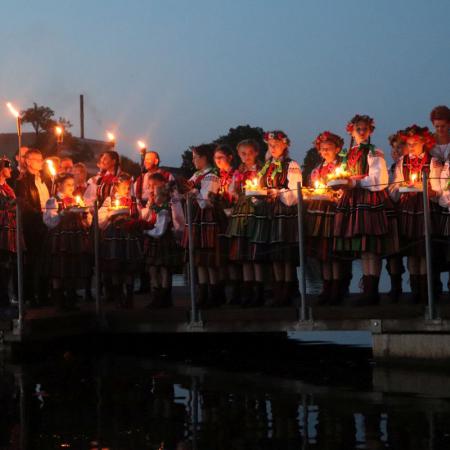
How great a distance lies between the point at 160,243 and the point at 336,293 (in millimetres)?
2265

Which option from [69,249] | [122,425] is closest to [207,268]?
[69,249]

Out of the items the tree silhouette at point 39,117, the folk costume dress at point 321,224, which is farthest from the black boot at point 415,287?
the tree silhouette at point 39,117

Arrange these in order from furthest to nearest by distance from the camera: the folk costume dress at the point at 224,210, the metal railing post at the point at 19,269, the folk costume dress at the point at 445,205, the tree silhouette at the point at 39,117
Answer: the tree silhouette at the point at 39,117, the folk costume dress at the point at 224,210, the metal railing post at the point at 19,269, the folk costume dress at the point at 445,205

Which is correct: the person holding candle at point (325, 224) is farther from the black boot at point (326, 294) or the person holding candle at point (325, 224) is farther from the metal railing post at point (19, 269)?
the metal railing post at point (19, 269)

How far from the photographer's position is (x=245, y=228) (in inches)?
434

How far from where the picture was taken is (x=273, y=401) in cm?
786

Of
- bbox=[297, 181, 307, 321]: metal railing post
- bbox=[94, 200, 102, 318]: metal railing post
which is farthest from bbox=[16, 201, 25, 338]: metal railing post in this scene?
bbox=[297, 181, 307, 321]: metal railing post

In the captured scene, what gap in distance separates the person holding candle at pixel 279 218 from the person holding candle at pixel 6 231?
9.21 ft

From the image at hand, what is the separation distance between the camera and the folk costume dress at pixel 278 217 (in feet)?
35.3

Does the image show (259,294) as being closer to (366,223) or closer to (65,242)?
(366,223)

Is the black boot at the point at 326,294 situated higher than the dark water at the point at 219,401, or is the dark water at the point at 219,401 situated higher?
the black boot at the point at 326,294

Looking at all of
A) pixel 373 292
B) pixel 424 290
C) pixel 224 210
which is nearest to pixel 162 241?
pixel 224 210

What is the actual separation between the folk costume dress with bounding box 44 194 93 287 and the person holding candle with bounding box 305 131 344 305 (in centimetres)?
285

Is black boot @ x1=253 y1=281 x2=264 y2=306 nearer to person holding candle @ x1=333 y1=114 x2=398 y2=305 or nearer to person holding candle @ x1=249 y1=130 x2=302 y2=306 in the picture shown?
person holding candle @ x1=249 y1=130 x2=302 y2=306
